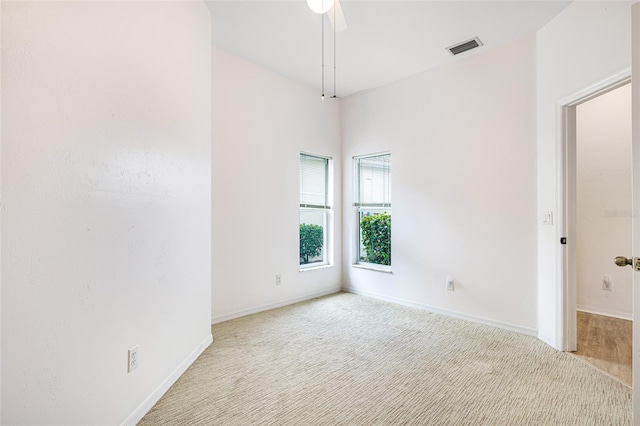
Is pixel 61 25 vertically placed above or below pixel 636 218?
above

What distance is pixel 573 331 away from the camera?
2.66 meters

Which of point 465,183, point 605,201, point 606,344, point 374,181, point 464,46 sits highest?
point 464,46

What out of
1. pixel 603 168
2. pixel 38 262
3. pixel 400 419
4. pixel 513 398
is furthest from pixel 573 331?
pixel 38 262

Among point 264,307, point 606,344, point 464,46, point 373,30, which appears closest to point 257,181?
point 264,307

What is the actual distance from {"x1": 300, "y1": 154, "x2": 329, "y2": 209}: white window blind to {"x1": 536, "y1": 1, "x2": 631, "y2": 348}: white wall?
2.57 metres

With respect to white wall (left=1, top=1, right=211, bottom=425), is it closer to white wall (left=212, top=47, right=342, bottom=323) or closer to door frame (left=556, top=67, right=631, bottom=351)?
white wall (left=212, top=47, right=342, bottom=323)

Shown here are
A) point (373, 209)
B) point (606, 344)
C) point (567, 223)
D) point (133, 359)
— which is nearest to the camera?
point (133, 359)

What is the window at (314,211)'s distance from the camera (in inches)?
171

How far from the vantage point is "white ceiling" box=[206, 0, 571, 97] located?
264cm

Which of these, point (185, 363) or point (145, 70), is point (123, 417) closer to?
point (185, 363)

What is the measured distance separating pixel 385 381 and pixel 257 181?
2437mm

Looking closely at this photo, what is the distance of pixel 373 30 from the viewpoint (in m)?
2.98

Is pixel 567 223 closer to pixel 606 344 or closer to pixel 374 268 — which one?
pixel 606 344

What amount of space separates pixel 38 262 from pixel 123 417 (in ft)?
3.11
